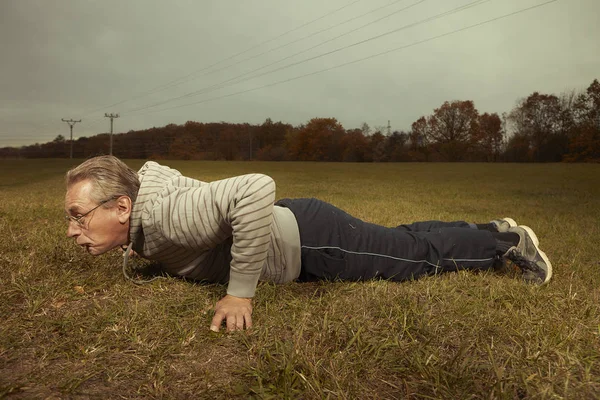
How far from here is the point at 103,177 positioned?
7.09ft

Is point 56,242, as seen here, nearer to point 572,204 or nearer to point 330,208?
point 330,208

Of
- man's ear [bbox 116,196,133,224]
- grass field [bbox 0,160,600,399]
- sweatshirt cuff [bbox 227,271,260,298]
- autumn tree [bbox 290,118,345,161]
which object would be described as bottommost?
grass field [bbox 0,160,600,399]

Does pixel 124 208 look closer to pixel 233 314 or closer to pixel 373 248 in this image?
pixel 233 314

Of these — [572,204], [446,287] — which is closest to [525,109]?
[572,204]

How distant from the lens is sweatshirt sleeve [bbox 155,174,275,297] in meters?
2.03

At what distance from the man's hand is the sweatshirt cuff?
4cm

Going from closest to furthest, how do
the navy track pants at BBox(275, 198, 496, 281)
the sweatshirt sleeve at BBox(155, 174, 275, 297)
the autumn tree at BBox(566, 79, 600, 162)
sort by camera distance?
1. the sweatshirt sleeve at BBox(155, 174, 275, 297)
2. the navy track pants at BBox(275, 198, 496, 281)
3. the autumn tree at BBox(566, 79, 600, 162)

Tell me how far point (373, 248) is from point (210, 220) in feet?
3.97

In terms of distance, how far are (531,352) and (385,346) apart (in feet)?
2.18

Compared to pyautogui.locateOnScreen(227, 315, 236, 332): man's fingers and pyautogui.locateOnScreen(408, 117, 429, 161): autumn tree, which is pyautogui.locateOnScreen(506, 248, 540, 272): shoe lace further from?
pyautogui.locateOnScreen(408, 117, 429, 161): autumn tree

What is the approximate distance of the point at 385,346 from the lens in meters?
1.87

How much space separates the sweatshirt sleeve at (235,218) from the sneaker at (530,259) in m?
2.01

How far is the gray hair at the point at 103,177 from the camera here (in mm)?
2148

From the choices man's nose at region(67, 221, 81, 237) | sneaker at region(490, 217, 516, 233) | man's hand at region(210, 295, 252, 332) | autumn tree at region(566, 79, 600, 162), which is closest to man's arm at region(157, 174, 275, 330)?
man's hand at region(210, 295, 252, 332)
